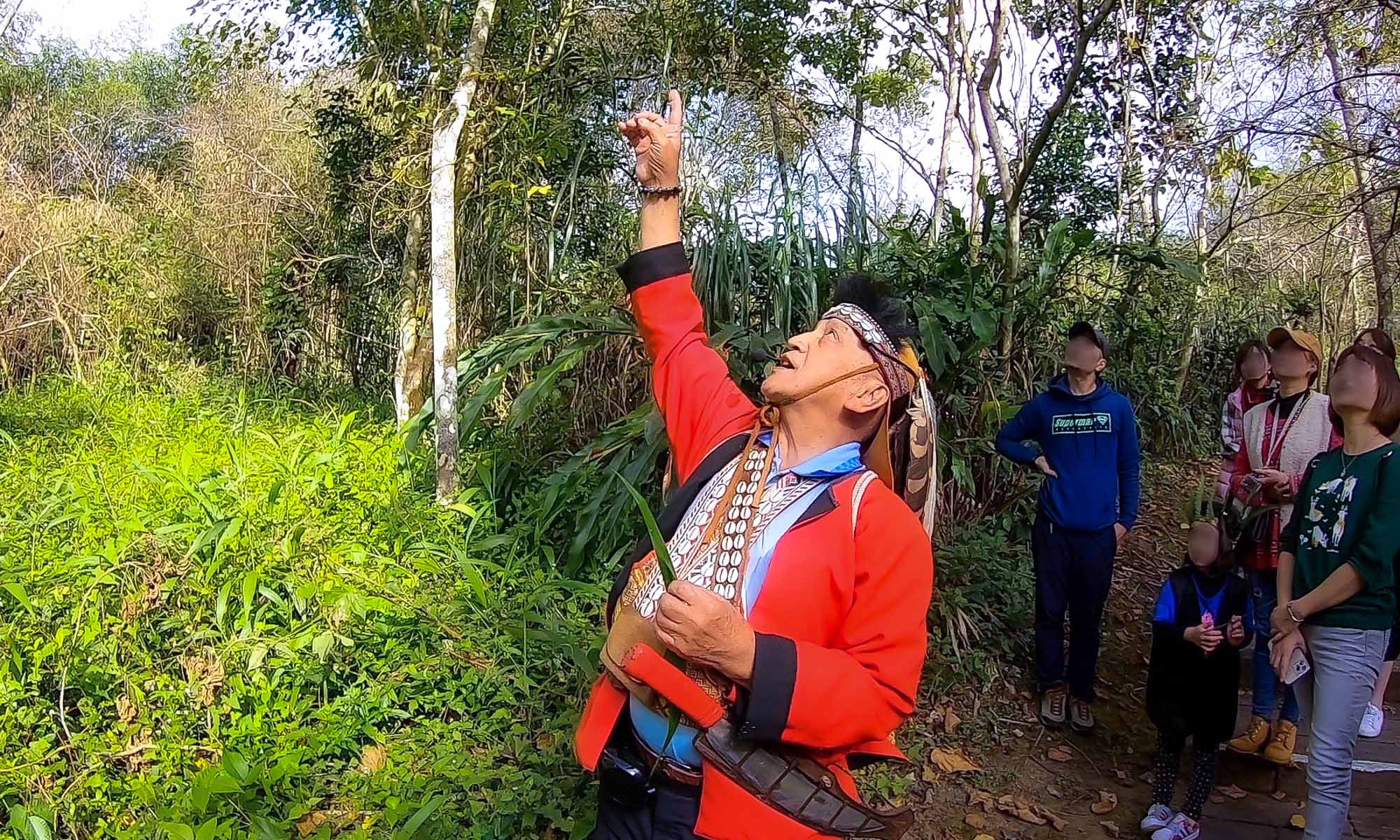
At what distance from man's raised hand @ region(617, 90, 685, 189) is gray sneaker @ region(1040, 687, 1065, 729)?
3.46 metres

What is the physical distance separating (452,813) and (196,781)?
2.43ft

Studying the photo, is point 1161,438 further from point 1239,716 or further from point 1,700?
point 1,700

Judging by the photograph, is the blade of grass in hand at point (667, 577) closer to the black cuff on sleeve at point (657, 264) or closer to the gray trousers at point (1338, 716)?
the black cuff on sleeve at point (657, 264)

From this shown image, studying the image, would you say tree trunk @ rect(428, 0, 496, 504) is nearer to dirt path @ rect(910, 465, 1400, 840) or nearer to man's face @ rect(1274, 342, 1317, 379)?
dirt path @ rect(910, 465, 1400, 840)

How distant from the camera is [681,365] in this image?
2.00 metres

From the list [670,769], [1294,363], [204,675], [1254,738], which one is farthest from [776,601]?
[1254,738]

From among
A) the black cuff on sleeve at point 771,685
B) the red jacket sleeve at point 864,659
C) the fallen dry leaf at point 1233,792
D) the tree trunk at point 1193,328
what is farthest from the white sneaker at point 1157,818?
the tree trunk at point 1193,328

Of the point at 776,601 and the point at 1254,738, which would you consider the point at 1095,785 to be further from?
the point at 776,601

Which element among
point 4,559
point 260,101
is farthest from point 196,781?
point 260,101

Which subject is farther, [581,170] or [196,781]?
[581,170]

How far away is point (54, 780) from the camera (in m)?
2.98

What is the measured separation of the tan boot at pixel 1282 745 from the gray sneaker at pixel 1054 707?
831 millimetres

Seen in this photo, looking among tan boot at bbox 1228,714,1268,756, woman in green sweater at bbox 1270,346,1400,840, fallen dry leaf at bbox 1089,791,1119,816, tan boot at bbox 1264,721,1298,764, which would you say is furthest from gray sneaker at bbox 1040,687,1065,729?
Answer: woman in green sweater at bbox 1270,346,1400,840

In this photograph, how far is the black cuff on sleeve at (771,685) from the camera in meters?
1.46
